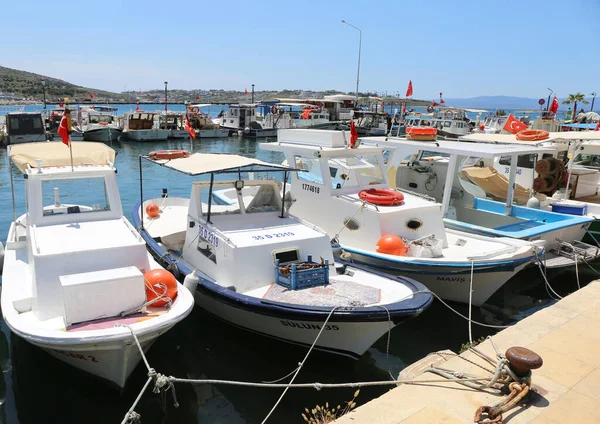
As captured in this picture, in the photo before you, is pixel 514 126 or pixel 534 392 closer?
pixel 534 392

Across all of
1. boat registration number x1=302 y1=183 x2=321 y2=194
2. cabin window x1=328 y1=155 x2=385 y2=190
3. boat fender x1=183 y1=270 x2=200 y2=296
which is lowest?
boat fender x1=183 y1=270 x2=200 y2=296

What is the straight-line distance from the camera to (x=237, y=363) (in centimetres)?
794

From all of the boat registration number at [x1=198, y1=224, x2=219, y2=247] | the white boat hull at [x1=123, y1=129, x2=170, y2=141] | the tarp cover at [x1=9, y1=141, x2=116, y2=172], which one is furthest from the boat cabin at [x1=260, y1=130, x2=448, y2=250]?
the white boat hull at [x1=123, y1=129, x2=170, y2=141]

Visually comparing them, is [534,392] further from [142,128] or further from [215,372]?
[142,128]

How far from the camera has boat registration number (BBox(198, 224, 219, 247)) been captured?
8410 millimetres

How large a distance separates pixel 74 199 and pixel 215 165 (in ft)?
9.51

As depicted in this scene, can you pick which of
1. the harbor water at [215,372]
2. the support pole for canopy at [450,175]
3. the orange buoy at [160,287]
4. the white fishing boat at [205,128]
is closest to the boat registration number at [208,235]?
the orange buoy at [160,287]

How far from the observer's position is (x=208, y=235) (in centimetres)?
866

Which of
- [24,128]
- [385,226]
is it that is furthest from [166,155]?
[24,128]

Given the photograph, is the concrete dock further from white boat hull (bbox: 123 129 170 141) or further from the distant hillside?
the distant hillside

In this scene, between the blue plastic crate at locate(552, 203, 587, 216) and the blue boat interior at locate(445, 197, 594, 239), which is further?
the blue plastic crate at locate(552, 203, 587, 216)

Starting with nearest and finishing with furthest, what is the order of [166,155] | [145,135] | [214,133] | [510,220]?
[166,155] → [510,220] → [145,135] → [214,133]

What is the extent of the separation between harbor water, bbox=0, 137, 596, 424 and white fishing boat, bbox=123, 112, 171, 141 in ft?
123

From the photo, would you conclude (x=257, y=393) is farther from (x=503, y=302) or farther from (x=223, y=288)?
(x=503, y=302)
